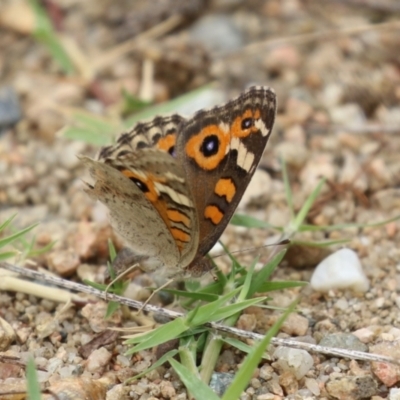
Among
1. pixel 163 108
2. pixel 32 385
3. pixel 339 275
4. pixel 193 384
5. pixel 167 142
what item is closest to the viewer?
pixel 32 385

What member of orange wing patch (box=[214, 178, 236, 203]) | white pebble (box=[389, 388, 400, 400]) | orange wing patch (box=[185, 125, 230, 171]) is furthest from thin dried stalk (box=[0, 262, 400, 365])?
orange wing patch (box=[185, 125, 230, 171])

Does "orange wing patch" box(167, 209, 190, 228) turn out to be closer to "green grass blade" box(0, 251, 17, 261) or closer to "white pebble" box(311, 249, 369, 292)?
"green grass blade" box(0, 251, 17, 261)

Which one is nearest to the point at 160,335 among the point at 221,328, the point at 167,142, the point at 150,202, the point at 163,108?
the point at 221,328

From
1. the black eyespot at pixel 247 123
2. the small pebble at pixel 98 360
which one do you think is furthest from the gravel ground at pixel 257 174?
the black eyespot at pixel 247 123

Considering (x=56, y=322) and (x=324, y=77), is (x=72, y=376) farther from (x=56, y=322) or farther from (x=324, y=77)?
(x=324, y=77)

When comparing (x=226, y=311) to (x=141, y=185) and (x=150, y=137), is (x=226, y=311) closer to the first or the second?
(x=141, y=185)

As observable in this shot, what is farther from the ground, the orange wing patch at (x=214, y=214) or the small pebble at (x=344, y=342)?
the orange wing patch at (x=214, y=214)

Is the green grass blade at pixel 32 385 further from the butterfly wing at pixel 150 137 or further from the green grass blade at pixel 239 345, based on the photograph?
the butterfly wing at pixel 150 137
